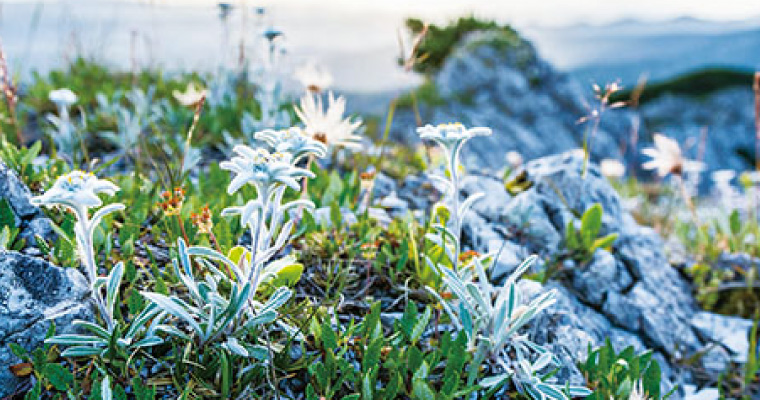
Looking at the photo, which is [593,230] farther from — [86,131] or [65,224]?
[86,131]

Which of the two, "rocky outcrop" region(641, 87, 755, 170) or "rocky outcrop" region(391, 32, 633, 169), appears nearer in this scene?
"rocky outcrop" region(391, 32, 633, 169)

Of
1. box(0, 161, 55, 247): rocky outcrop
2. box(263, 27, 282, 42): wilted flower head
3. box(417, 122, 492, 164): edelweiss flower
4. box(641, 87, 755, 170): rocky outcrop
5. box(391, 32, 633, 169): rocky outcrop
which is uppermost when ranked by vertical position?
box(263, 27, 282, 42): wilted flower head

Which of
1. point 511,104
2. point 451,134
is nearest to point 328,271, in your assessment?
point 451,134

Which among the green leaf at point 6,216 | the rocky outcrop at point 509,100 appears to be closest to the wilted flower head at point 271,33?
the green leaf at point 6,216

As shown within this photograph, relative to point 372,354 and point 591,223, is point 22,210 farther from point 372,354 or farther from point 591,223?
point 591,223

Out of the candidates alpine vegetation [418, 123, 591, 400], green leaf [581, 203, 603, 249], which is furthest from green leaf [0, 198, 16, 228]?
green leaf [581, 203, 603, 249]

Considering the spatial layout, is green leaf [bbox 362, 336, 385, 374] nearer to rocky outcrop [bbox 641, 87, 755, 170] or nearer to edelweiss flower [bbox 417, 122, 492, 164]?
edelweiss flower [bbox 417, 122, 492, 164]
